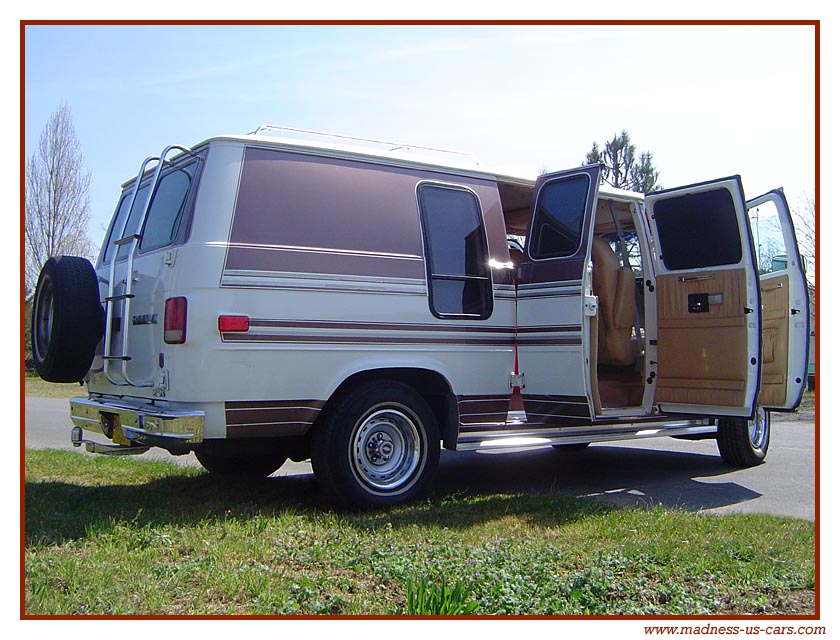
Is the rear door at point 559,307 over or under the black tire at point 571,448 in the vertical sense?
over

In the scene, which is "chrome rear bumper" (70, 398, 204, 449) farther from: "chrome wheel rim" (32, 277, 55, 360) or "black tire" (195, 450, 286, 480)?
"black tire" (195, 450, 286, 480)

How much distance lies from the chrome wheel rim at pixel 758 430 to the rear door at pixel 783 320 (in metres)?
1.01

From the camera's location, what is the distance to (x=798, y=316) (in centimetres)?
771

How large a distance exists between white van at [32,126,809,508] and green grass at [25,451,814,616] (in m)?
0.54

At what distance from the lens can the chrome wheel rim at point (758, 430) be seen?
29.2 feet

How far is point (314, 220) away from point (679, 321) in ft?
12.4

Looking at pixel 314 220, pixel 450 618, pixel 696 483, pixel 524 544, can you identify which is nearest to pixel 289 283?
pixel 314 220

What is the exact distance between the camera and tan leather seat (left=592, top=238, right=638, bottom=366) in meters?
8.13

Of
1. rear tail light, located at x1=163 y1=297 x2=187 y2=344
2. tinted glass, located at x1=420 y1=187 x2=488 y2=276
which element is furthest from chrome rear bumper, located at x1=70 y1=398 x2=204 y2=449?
tinted glass, located at x1=420 y1=187 x2=488 y2=276

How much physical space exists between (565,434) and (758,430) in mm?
2872

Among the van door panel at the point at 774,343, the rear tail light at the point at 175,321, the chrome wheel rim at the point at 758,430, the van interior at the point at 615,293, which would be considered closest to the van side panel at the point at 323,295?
the rear tail light at the point at 175,321

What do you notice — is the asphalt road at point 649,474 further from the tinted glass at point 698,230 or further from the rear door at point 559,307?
the tinted glass at point 698,230

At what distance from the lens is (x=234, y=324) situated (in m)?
5.68
